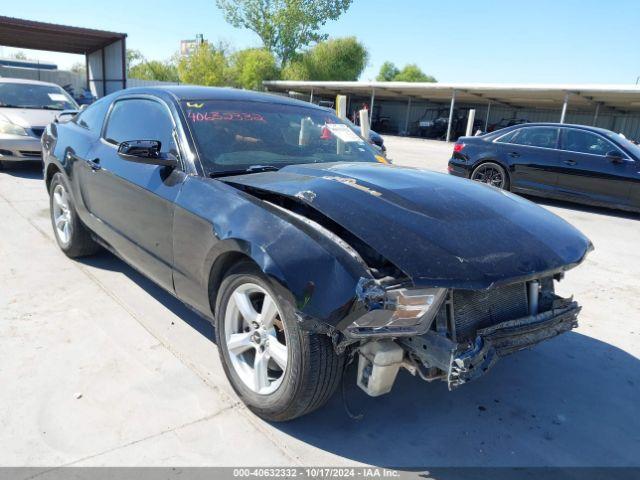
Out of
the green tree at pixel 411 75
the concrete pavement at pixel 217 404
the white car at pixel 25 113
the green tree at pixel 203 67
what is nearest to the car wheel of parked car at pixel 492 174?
the concrete pavement at pixel 217 404

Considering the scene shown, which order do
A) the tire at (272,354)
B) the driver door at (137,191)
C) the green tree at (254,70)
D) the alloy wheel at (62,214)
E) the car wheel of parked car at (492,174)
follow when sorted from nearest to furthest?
the tire at (272,354) < the driver door at (137,191) < the alloy wheel at (62,214) < the car wheel of parked car at (492,174) < the green tree at (254,70)

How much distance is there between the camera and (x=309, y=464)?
7.31 feet

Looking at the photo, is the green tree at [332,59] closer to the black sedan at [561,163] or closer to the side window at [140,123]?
the black sedan at [561,163]

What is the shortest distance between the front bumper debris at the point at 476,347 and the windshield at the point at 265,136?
61.6 inches

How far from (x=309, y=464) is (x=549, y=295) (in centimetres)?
159

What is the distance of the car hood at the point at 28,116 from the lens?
862 cm

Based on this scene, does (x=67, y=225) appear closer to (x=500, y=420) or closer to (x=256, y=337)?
(x=256, y=337)

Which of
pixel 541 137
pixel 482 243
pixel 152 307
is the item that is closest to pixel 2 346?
pixel 152 307

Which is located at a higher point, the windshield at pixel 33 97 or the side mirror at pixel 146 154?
the windshield at pixel 33 97

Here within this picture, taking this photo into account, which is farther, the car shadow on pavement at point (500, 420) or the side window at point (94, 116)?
the side window at point (94, 116)

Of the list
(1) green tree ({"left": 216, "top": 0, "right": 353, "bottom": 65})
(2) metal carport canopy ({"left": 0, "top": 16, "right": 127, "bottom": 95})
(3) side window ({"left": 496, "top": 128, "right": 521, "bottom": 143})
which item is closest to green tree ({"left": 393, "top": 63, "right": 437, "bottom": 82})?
(1) green tree ({"left": 216, "top": 0, "right": 353, "bottom": 65})

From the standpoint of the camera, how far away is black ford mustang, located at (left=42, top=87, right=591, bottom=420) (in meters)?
2.08

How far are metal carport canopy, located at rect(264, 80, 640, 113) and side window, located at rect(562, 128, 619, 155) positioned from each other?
1700 cm

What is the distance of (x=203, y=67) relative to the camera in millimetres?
47562
